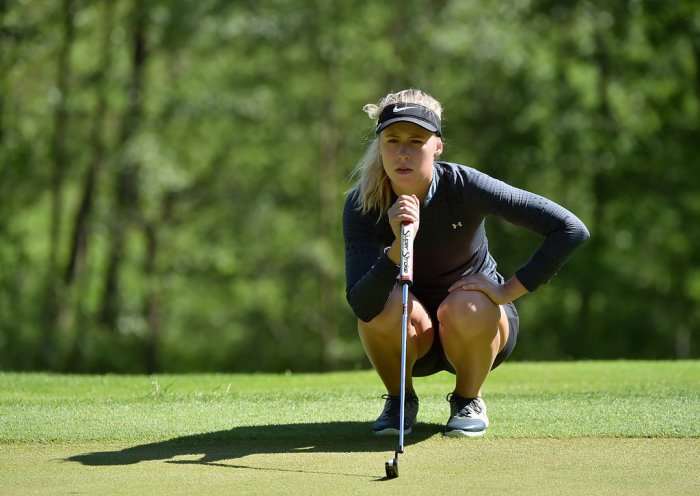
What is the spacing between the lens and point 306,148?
2794cm

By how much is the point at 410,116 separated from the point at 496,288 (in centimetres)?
85

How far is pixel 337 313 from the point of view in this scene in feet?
89.5

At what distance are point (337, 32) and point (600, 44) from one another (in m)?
5.88

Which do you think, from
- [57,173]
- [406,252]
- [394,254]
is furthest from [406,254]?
[57,173]

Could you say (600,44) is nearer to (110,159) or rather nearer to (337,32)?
(337,32)

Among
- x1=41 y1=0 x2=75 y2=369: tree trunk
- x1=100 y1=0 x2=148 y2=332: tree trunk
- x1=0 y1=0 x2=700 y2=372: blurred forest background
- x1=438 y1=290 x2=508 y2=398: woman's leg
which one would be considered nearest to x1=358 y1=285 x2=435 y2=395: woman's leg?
x1=438 y1=290 x2=508 y2=398: woman's leg

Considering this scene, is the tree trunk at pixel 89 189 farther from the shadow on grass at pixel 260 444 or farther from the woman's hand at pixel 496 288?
the woman's hand at pixel 496 288

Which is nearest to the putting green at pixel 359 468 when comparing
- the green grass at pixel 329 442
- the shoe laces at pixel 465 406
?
the green grass at pixel 329 442

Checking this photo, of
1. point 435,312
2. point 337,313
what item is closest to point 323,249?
point 337,313

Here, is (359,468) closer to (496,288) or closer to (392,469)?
(392,469)

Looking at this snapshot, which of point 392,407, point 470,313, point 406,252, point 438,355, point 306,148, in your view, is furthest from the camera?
point 306,148

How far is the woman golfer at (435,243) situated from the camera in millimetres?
4973

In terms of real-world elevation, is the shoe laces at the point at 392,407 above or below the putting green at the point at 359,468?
above

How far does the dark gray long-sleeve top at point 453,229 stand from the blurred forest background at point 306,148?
18.2 m
